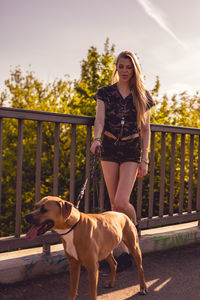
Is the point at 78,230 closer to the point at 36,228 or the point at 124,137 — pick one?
the point at 36,228

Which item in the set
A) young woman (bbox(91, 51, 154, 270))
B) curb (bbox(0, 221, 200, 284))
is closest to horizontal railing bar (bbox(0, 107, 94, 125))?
young woman (bbox(91, 51, 154, 270))

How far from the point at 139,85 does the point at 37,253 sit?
206cm

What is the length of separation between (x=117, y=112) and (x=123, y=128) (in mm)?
182

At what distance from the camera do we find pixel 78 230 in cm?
258

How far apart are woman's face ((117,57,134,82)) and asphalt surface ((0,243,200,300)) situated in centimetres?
209

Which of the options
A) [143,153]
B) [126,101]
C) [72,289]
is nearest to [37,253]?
[72,289]

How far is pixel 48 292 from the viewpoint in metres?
3.10

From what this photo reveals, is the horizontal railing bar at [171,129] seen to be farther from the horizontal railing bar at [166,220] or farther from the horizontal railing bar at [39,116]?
the horizontal railing bar at [166,220]

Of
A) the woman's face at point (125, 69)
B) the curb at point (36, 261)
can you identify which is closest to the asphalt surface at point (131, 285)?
the curb at point (36, 261)

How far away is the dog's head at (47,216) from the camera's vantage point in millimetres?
2389

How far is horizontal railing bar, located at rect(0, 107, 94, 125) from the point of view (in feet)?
10.1

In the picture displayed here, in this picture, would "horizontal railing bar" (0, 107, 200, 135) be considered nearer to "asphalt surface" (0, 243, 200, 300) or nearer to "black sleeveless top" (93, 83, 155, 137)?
"black sleeveless top" (93, 83, 155, 137)

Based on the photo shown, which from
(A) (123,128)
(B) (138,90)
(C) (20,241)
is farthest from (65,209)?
(B) (138,90)

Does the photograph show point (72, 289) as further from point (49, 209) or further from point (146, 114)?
point (146, 114)
